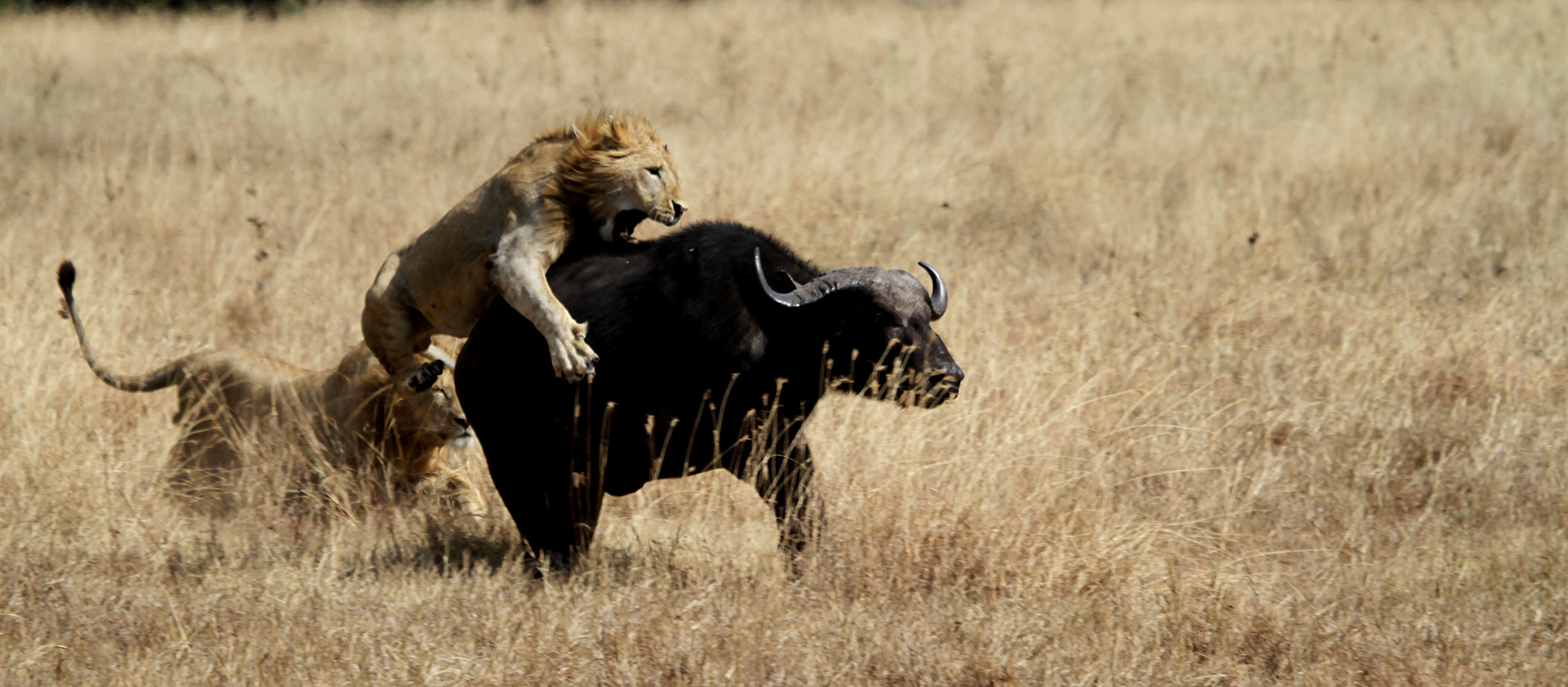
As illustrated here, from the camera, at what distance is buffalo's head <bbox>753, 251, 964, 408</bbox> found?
5117 millimetres

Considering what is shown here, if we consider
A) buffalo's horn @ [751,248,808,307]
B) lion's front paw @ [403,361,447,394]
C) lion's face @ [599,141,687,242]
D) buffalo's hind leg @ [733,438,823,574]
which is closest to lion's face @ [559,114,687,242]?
lion's face @ [599,141,687,242]

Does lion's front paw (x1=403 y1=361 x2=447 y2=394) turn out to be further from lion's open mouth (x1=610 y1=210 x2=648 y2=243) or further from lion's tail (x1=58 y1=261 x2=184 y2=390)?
lion's tail (x1=58 y1=261 x2=184 y2=390)

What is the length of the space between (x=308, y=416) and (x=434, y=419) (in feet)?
2.50

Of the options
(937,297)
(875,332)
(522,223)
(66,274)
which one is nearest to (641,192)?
(522,223)

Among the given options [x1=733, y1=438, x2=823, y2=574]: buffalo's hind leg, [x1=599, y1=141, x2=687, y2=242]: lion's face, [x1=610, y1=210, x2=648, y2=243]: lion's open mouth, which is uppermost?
[x1=599, y1=141, x2=687, y2=242]: lion's face

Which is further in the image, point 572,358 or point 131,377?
point 131,377

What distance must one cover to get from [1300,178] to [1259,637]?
282 inches

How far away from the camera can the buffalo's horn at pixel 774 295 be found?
195 inches

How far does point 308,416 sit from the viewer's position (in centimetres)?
677

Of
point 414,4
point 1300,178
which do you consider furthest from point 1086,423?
point 414,4

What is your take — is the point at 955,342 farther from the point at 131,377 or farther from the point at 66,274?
the point at 66,274

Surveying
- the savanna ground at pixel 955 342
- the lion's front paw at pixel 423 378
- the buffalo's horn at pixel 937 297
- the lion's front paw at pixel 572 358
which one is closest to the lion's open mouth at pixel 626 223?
the lion's front paw at pixel 572 358

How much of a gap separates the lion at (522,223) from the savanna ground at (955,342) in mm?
1035

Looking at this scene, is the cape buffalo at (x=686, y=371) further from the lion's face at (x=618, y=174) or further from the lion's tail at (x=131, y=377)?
the lion's tail at (x=131, y=377)
